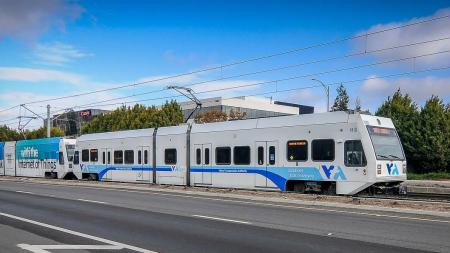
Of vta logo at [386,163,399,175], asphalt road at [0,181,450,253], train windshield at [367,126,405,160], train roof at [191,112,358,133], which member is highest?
train roof at [191,112,358,133]

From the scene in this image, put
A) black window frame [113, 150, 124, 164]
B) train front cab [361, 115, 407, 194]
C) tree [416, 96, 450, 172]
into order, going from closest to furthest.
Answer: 1. train front cab [361, 115, 407, 194]
2. black window frame [113, 150, 124, 164]
3. tree [416, 96, 450, 172]

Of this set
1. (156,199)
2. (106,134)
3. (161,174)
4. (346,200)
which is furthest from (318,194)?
(106,134)

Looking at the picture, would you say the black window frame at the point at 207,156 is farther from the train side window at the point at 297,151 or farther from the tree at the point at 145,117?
the tree at the point at 145,117

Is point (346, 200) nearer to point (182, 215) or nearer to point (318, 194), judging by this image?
point (318, 194)

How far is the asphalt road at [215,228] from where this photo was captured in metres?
9.43

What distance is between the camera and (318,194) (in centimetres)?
2073

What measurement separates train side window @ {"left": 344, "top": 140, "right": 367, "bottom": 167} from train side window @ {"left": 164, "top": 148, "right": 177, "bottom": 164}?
431 inches

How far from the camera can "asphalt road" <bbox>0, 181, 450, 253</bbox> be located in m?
9.43

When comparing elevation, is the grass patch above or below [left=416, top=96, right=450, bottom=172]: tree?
below

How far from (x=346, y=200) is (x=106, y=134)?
19601mm

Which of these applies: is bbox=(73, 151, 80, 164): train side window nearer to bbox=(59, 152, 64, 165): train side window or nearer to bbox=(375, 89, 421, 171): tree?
bbox=(59, 152, 64, 165): train side window

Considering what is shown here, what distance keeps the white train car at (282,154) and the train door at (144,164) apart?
0.06 meters

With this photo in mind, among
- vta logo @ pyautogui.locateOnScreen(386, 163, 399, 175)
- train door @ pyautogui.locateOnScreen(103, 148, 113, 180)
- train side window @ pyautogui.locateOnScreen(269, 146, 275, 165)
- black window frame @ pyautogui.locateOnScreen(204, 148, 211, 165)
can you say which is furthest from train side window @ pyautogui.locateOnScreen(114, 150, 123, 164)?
vta logo @ pyautogui.locateOnScreen(386, 163, 399, 175)

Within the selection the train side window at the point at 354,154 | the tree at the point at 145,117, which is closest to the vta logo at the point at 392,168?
the train side window at the point at 354,154
